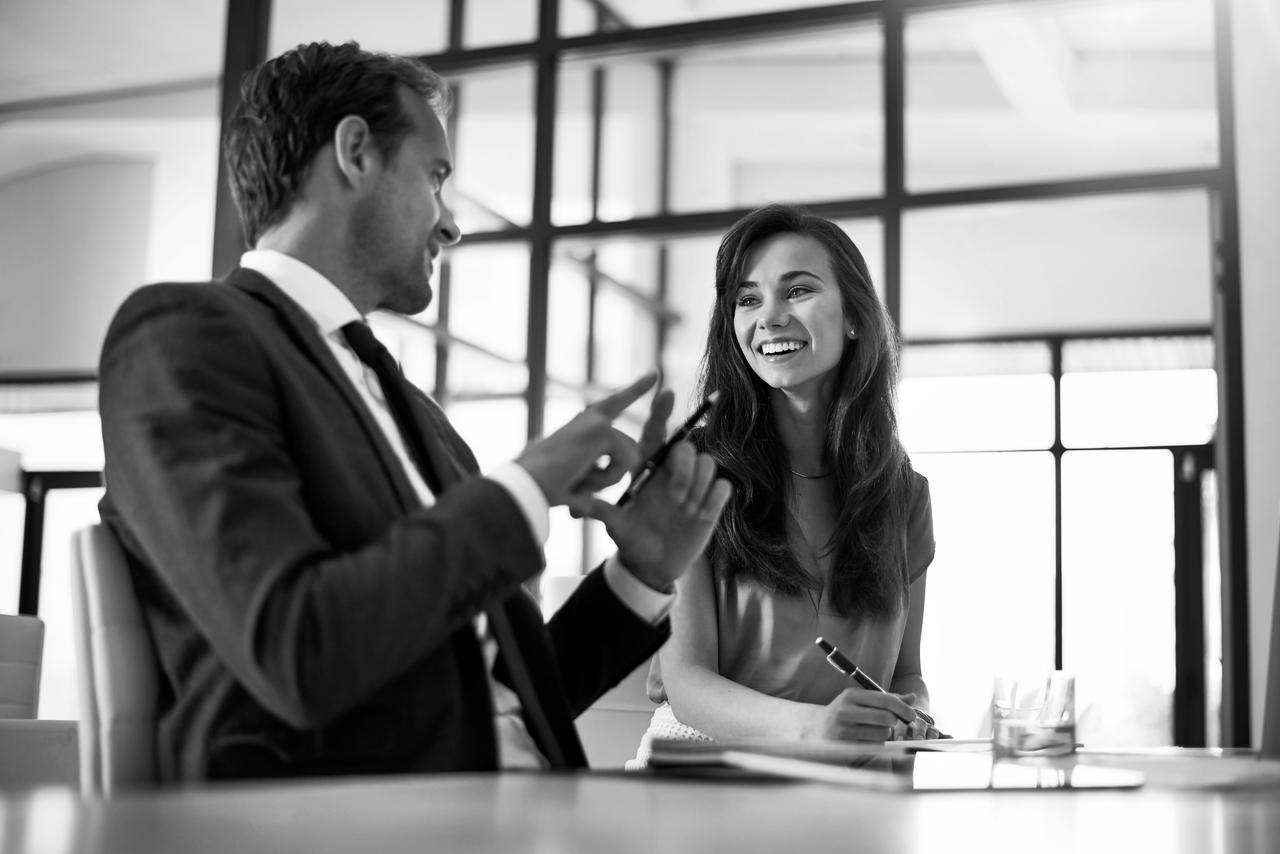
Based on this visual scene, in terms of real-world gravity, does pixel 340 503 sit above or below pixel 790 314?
below

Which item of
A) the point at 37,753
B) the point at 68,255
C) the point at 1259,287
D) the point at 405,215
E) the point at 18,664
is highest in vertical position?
the point at 68,255

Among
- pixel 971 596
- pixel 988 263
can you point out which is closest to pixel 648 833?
pixel 971 596

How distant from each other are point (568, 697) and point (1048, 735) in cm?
52

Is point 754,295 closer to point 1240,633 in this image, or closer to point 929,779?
point 929,779

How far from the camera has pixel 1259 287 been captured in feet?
13.6

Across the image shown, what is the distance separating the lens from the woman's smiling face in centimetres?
239

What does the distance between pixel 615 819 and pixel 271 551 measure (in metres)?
0.50

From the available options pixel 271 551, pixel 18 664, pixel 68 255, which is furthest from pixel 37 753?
pixel 68 255

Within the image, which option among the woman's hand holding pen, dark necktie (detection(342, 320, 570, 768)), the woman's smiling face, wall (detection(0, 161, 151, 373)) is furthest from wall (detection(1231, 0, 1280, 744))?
wall (detection(0, 161, 151, 373))

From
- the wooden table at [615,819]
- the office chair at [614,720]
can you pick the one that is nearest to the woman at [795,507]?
the office chair at [614,720]

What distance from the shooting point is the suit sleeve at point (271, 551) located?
105cm

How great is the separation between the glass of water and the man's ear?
2.85ft

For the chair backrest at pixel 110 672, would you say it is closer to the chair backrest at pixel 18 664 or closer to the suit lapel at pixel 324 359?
the suit lapel at pixel 324 359

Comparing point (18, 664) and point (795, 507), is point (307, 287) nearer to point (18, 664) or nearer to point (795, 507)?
point (795, 507)
